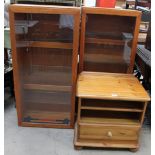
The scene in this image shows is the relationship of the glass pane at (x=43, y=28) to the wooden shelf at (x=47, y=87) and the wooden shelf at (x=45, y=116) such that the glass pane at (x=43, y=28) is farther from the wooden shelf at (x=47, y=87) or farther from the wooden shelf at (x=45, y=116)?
the wooden shelf at (x=45, y=116)

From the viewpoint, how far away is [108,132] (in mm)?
1453

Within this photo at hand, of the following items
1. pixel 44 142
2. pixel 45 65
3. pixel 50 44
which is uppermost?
pixel 50 44

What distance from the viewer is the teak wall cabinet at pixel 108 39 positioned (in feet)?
4.85

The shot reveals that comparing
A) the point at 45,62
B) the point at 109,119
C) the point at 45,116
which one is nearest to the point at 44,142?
the point at 45,116

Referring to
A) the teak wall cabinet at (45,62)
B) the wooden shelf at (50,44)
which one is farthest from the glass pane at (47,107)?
the wooden shelf at (50,44)

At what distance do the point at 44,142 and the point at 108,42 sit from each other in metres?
0.98

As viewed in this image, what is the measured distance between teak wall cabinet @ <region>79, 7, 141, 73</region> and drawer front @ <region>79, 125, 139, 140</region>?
1.61ft

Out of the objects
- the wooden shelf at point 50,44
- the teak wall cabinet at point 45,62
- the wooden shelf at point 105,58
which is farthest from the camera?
the wooden shelf at point 105,58

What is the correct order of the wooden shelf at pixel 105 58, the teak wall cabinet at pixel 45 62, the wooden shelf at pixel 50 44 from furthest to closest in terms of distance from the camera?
the wooden shelf at pixel 105 58, the wooden shelf at pixel 50 44, the teak wall cabinet at pixel 45 62

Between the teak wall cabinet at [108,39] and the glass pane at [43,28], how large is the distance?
0.46 feet

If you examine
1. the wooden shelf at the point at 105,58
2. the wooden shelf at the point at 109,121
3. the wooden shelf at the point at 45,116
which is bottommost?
the wooden shelf at the point at 45,116

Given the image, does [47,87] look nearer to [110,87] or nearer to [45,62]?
[45,62]

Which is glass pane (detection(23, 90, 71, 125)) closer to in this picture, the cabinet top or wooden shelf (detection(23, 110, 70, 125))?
wooden shelf (detection(23, 110, 70, 125))

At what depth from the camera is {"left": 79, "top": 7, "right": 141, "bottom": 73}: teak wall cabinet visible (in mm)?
1479
